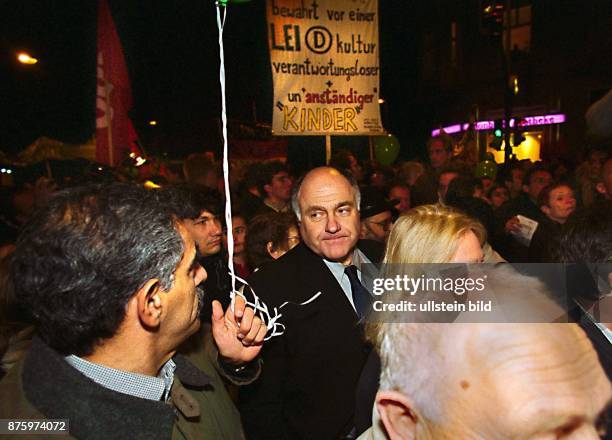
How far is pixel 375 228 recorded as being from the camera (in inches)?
134

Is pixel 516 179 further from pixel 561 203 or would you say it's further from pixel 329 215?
pixel 329 215

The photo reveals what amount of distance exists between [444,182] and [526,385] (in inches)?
188

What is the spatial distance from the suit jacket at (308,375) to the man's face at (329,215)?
0.27 m

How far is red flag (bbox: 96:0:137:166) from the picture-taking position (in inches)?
184

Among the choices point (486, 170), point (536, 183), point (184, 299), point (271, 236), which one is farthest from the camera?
point (486, 170)

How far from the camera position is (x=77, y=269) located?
46.0 inches

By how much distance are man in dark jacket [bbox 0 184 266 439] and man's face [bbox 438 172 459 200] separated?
4.19 metres

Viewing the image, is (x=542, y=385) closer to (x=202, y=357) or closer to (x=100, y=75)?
(x=202, y=357)

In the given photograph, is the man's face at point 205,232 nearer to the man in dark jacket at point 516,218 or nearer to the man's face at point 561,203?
the man in dark jacket at point 516,218

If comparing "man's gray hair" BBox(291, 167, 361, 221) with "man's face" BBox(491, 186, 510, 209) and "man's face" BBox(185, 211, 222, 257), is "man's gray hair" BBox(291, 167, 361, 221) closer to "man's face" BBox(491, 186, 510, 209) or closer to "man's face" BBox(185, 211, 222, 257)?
"man's face" BBox(185, 211, 222, 257)

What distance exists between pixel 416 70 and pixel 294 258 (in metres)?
22.5

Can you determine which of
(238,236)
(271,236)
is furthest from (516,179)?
(271,236)

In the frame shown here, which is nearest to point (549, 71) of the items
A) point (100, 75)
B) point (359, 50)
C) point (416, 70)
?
point (416, 70)

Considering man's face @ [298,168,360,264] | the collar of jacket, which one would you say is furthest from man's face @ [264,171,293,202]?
the collar of jacket
